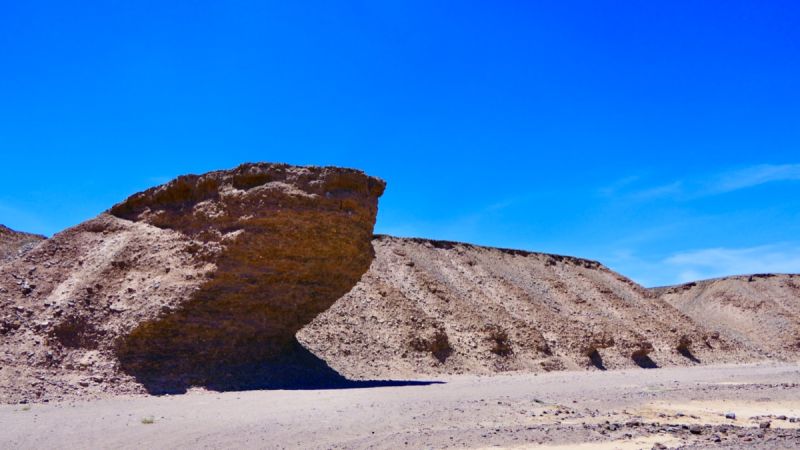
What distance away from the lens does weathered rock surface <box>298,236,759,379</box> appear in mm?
25672

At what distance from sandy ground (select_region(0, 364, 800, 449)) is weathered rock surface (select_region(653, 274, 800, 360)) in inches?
1388

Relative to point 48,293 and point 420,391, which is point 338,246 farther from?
point 48,293

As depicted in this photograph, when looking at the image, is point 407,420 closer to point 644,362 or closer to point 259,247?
point 259,247

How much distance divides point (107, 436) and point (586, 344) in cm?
2650

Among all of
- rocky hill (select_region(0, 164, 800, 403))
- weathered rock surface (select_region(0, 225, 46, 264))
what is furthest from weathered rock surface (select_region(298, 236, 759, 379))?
weathered rock surface (select_region(0, 225, 46, 264))

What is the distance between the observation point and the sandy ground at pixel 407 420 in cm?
920

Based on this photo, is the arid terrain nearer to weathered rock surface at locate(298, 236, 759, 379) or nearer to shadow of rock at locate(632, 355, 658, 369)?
weathered rock surface at locate(298, 236, 759, 379)

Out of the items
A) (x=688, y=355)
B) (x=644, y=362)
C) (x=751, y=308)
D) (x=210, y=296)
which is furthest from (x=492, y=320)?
(x=751, y=308)

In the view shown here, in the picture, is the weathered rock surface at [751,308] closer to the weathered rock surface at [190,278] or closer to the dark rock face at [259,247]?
the dark rock face at [259,247]

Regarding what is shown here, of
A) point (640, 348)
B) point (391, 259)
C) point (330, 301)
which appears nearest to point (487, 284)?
point (391, 259)

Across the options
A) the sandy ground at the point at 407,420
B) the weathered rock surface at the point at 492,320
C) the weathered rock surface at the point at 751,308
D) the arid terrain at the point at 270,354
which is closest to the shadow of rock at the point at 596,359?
the weathered rock surface at the point at 492,320

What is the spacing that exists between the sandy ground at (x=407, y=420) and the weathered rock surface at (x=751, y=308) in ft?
116

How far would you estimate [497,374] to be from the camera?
86.5 ft

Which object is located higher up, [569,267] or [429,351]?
[569,267]
